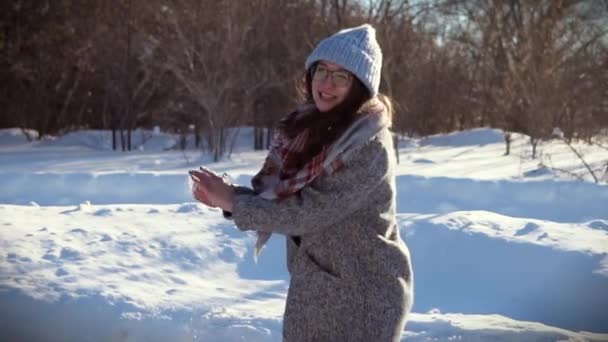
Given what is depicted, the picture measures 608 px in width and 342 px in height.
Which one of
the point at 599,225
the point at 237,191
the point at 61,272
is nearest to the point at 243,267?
the point at 61,272

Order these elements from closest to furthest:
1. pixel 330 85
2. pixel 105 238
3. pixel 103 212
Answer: pixel 330 85
pixel 105 238
pixel 103 212

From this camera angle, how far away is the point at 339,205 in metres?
1.64

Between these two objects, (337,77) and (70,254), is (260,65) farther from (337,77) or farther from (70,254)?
(337,77)

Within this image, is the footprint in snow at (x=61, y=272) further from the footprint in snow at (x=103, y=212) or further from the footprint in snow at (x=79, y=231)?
the footprint in snow at (x=103, y=212)

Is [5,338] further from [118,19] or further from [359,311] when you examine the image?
[118,19]

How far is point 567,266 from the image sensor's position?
18.6 feet

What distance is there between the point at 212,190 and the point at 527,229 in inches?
206

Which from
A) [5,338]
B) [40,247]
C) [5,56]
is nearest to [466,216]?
[40,247]

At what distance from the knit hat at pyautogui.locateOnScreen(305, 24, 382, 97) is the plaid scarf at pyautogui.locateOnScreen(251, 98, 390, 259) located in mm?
71

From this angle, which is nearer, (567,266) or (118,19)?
(567,266)

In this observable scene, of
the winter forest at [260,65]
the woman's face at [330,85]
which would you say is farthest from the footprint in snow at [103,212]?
the winter forest at [260,65]

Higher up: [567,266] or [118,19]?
[118,19]

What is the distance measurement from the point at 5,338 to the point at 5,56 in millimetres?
16519

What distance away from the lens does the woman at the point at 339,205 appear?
5.43 ft
